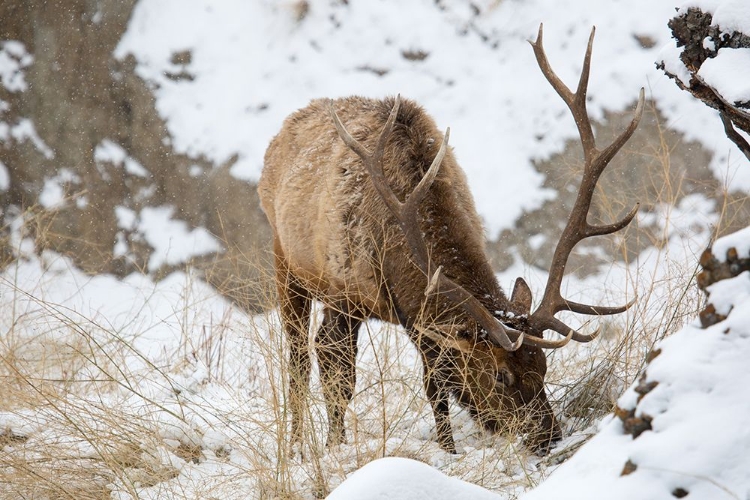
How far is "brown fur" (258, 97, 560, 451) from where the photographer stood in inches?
138

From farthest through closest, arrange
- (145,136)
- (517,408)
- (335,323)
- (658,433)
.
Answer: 1. (145,136)
2. (335,323)
3. (517,408)
4. (658,433)

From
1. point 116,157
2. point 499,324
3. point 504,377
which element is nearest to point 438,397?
point 504,377

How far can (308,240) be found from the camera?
15.0ft

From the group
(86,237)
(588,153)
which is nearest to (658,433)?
(588,153)

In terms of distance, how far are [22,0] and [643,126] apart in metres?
8.09

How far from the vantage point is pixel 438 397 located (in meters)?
3.53

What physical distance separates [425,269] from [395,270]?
0.26m

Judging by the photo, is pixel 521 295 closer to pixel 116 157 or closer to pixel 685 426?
pixel 685 426

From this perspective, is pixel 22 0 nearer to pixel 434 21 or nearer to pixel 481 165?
pixel 434 21

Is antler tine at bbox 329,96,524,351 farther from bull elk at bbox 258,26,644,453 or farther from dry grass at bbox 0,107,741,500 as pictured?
dry grass at bbox 0,107,741,500

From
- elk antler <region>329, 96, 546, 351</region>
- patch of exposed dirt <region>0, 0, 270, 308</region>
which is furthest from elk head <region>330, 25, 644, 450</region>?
patch of exposed dirt <region>0, 0, 270, 308</region>

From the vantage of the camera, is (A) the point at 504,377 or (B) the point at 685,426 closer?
(B) the point at 685,426

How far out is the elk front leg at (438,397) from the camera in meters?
3.42

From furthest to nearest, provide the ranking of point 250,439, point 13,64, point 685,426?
point 13,64, point 250,439, point 685,426
